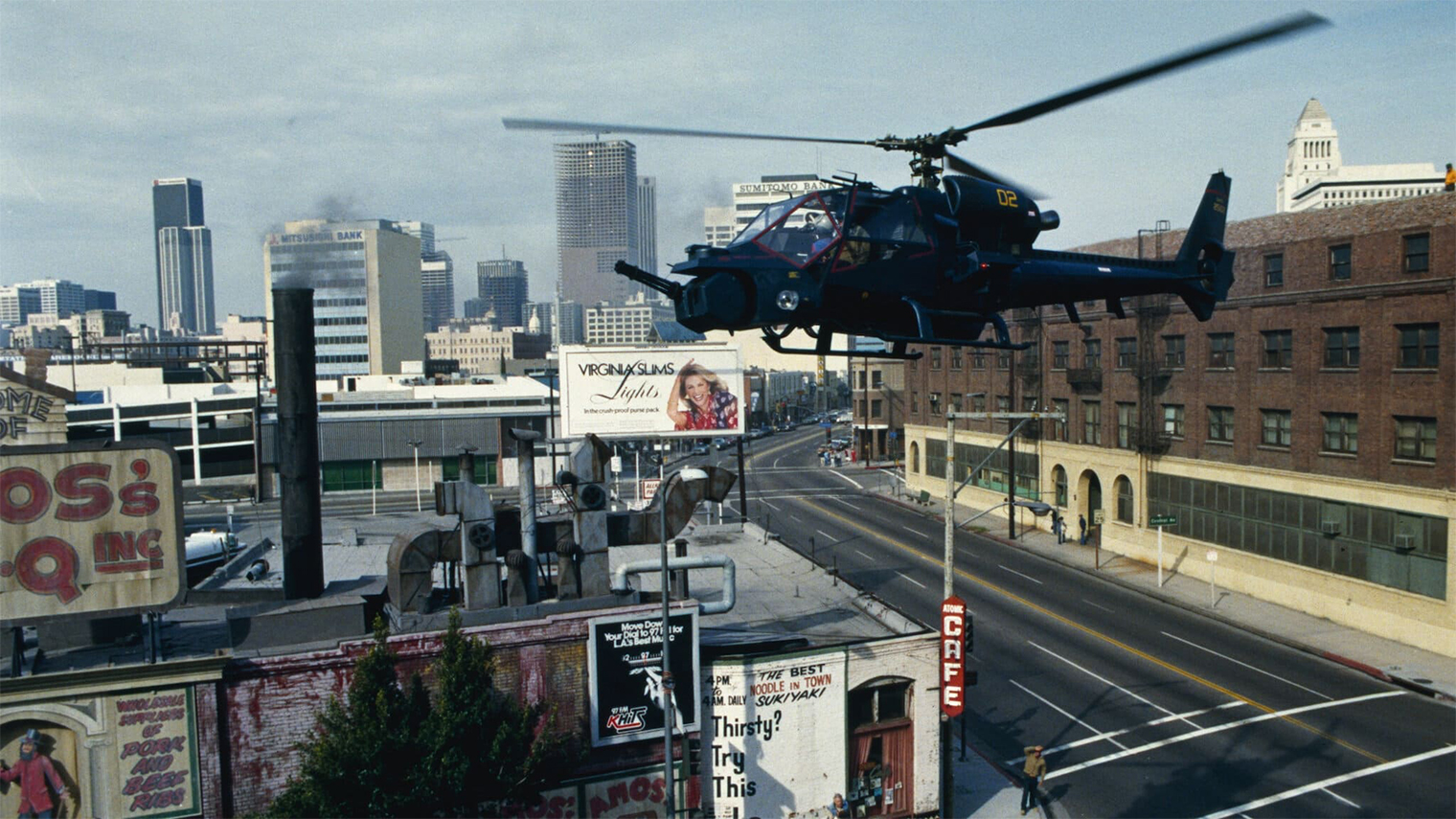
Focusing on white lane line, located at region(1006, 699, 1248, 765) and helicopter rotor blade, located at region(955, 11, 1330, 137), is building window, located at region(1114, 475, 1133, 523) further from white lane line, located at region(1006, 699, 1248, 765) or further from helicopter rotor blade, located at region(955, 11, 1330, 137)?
helicopter rotor blade, located at region(955, 11, 1330, 137)

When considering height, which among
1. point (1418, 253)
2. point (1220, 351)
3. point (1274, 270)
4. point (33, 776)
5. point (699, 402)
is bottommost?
point (33, 776)

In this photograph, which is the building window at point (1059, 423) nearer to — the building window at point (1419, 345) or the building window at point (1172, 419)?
the building window at point (1172, 419)

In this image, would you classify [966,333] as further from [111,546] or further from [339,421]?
[339,421]

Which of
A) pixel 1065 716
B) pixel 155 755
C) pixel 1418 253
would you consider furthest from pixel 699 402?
pixel 155 755

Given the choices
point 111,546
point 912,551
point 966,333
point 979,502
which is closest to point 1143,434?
point 912,551

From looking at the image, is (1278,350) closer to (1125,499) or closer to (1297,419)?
(1297,419)

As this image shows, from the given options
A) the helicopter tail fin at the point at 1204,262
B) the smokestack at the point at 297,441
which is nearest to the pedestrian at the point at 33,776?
the smokestack at the point at 297,441

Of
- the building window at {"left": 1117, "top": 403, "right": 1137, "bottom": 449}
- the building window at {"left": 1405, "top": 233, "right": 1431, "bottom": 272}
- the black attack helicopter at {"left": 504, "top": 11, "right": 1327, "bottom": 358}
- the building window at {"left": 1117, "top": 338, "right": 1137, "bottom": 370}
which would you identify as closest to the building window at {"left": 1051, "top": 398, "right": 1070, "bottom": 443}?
the building window at {"left": 1117, "top": 403, "right": 1137, "bottom": 449}
